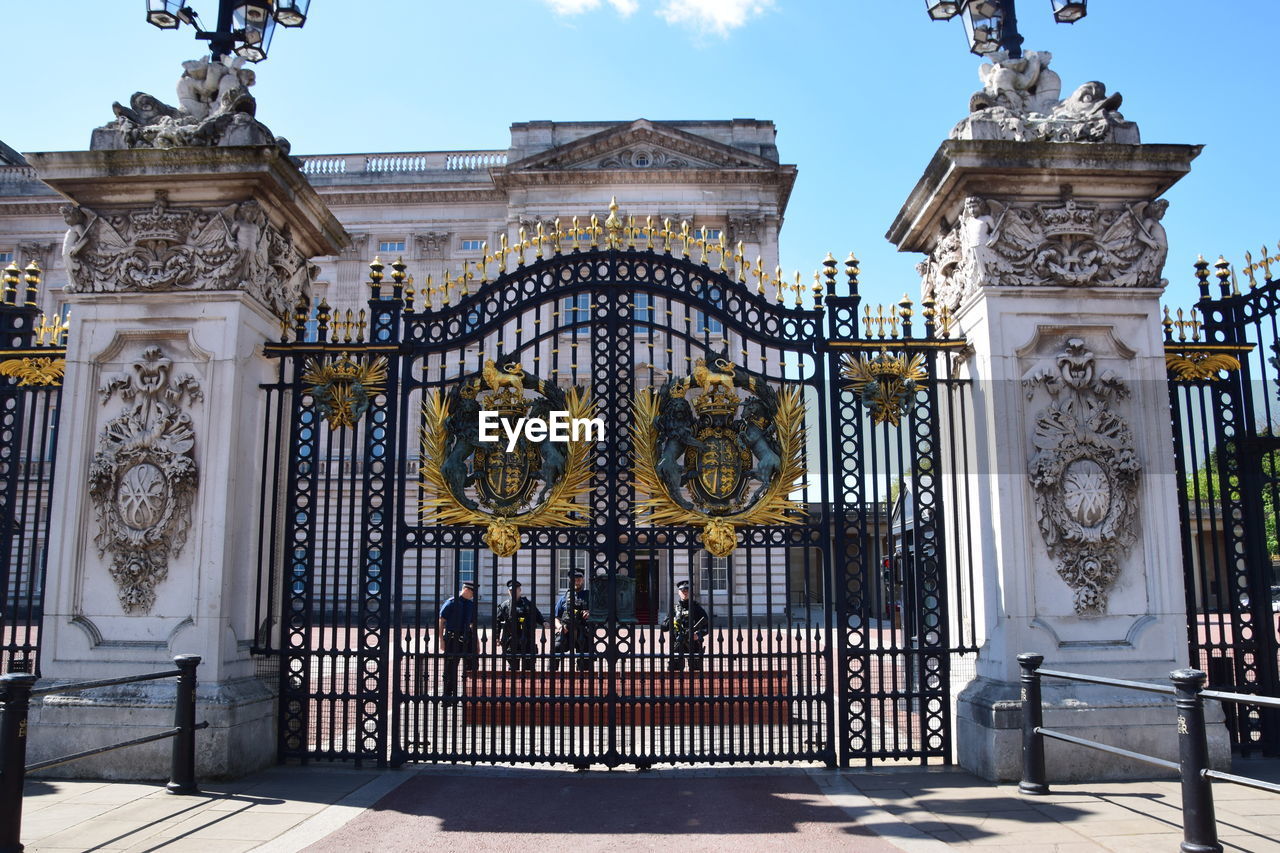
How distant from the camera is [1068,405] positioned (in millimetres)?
8211

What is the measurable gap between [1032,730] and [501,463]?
15.6ft

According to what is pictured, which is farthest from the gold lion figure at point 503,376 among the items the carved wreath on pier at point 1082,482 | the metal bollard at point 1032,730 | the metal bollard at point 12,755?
the metal bollard at point 1032,730

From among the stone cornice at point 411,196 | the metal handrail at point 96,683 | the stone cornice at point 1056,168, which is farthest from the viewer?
the stone cornice at point 411,196

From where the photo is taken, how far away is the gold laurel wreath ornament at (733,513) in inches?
329

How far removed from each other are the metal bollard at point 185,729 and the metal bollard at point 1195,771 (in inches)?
259

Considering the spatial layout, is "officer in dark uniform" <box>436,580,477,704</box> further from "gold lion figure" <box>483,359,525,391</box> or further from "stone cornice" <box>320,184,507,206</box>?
"stone cornice" <box>320,184,507,206</box>

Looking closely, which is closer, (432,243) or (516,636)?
(516,636)

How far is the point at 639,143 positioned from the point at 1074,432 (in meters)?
26.4

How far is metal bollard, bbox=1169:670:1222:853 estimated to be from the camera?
5.34m

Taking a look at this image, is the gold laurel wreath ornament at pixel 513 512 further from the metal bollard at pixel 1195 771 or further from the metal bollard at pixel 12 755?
the metal bollard at pixel 1195 771

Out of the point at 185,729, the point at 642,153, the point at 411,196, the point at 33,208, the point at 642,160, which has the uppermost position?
the point at 642,153
